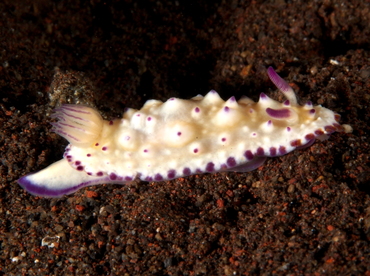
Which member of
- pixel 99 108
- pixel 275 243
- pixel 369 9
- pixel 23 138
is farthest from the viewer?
pixel 369 9

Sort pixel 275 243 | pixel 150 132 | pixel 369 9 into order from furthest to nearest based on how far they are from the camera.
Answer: pixel 369 9, pixel 150 132, pixel 275 243

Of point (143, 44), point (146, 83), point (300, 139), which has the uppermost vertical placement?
point (300, 139)

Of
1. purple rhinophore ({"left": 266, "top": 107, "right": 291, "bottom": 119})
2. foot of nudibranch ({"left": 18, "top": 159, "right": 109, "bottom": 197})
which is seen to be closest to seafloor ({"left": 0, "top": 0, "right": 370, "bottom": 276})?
foot of nudibranch ({"left": 18, "top": 159, "right": 109, "bottom": 197})

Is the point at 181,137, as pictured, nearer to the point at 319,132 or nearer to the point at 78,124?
the point at 78,124

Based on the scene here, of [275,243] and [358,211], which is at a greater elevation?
[358,211]

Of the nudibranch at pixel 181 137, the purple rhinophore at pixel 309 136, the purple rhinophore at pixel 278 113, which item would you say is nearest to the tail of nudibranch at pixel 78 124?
the nudibranch at pixel 181 137

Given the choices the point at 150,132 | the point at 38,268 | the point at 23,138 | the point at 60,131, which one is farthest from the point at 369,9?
the point at 38,268

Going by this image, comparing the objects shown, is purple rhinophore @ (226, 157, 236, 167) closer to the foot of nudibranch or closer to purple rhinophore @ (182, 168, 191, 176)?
purple rhinophore @ (182, 168, 191, 176)

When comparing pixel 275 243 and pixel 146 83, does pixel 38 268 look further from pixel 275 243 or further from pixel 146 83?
pixel 146 83
